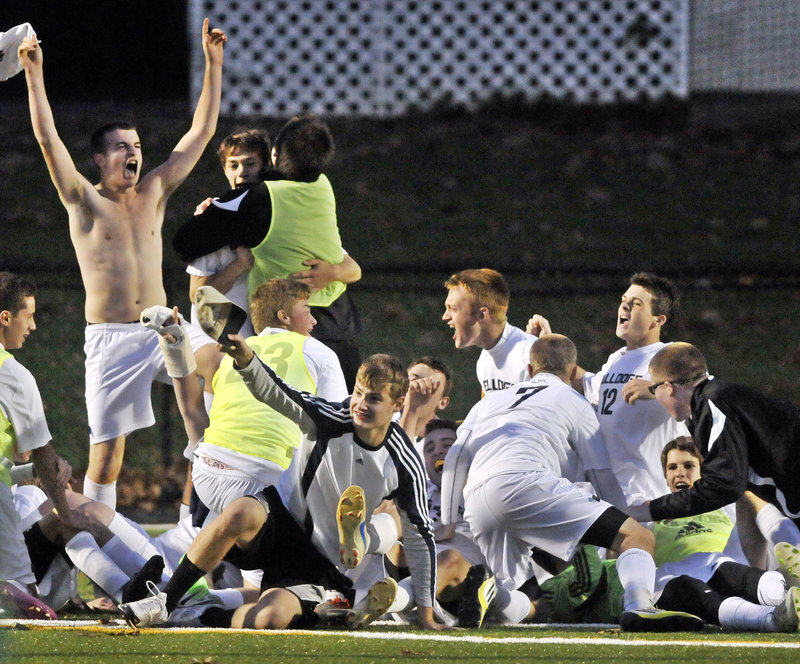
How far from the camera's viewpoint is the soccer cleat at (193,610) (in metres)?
5.18

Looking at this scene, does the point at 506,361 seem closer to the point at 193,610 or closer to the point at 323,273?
the point at 323,273

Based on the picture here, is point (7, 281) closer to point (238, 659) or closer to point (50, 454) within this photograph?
point (50, 454)

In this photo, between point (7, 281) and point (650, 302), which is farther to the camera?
point (650, 302)

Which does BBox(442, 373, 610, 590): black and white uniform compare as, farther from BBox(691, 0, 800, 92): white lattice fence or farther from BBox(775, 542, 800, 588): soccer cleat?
BBox(691, 0, 800, 92): white lattice fence

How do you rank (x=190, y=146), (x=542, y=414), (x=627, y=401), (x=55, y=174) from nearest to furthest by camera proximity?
(x=542, y=414) < (x=627, y=401) < (x=55, y=174) < (x=190, y=146)

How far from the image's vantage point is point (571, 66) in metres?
17.2

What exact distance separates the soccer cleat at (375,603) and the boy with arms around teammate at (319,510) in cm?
15

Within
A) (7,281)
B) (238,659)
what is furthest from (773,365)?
(238,659)

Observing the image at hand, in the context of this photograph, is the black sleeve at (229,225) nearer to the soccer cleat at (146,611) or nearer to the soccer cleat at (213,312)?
the soccer cleat at (213,312)

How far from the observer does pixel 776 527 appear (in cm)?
554

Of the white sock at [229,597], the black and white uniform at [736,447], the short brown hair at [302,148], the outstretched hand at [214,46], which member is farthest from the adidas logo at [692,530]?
the outstretched hand at [214,46]

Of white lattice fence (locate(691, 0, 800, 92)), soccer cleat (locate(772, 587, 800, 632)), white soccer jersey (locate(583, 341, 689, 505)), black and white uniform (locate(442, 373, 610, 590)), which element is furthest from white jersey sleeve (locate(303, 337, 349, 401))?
white lattice fence (locate(691, 0, 800, 92))

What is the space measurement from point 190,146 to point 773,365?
651cm

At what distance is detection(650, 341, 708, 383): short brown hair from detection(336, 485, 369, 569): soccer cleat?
50.0 inches
